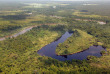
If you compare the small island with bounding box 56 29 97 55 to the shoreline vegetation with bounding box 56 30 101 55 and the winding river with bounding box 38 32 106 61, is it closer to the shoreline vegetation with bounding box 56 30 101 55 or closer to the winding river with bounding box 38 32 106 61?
the shoreline vegetation with bounding box 56 30 101 55

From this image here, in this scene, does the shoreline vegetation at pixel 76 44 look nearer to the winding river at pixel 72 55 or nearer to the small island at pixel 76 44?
the small island at pixel 76 44

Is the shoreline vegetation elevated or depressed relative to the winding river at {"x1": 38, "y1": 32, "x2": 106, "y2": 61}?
elevated

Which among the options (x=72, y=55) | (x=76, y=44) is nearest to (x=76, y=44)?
(x=76, y=44)

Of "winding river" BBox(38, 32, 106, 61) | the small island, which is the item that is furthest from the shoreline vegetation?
"winding river" BBox(38, 32, 106, 61)

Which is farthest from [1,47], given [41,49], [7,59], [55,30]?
[55,30]

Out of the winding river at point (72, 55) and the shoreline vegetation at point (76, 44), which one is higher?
the shoreline vegetation at point (76, 44)

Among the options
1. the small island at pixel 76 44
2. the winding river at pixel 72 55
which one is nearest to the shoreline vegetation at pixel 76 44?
the small island at pixel 76 44

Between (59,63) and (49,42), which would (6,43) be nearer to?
(49,42)

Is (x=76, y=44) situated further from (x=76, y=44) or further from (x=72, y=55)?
(x=72, y=55)

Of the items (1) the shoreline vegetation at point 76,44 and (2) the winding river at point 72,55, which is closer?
(2) the winding river at point 72,55
